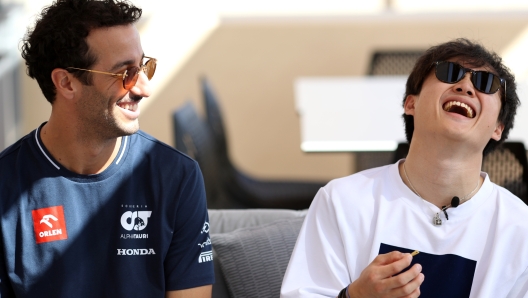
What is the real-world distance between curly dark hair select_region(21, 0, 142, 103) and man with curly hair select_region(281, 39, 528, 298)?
789 mm

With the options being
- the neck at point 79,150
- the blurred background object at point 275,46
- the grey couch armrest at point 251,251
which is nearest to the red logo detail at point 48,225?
the neck at point 79,150

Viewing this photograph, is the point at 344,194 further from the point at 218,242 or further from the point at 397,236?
the point at 218,242

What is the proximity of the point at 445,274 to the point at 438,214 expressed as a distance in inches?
6.4

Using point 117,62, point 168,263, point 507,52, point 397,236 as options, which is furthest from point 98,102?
point 507,52

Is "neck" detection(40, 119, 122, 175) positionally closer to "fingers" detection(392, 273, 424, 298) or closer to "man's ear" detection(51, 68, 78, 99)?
"man's ear" detection(51, 68, 78, 99)

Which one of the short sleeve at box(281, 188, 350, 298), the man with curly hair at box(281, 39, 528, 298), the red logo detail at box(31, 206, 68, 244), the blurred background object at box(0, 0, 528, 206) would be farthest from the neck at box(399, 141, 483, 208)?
the blurred background object at box(0, 0, 528, 206)

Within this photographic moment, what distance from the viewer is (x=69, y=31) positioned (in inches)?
87.5

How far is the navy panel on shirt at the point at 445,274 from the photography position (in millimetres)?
2041

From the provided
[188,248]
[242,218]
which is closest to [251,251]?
[242,218]

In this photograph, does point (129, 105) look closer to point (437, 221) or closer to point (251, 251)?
point (251, 251)

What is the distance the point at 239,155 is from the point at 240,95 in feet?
1.54

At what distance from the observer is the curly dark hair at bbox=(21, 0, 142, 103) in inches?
87.7

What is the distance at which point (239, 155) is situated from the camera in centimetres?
591

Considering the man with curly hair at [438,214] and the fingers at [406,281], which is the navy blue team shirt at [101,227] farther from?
the fingers at [406,281]
